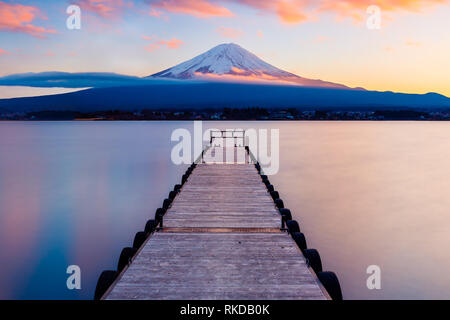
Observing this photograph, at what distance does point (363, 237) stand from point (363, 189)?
25.1ft

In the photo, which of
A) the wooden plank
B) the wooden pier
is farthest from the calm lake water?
the wooden plank

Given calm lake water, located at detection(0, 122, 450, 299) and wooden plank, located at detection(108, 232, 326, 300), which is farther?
calm lake water, located at detection(0, 122, 450, 299)

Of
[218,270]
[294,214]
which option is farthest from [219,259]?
[294,214]

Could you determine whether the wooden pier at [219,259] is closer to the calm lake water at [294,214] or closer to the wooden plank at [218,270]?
the wooden plank at [218,270]

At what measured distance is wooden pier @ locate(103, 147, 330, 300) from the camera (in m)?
4.52

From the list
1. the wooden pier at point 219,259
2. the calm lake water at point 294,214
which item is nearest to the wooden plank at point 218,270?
the wooden pier at point 219,259

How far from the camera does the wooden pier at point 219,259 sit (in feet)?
14.8

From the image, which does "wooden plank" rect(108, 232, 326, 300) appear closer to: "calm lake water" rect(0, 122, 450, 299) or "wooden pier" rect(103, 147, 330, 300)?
"wooden pier" rect(103, 147, 330, 300)

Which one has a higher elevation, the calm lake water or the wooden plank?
the wooden plank

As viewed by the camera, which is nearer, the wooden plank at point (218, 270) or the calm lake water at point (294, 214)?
the wooden plank at point (218, 270)

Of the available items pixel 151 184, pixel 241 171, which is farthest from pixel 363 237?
pixel 151 184

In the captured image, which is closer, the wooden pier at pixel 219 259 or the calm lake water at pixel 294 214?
the wooden pier at pixel 219 259

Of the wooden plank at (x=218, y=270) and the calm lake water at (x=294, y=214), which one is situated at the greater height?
the wooden plank at (x=218, y=270)

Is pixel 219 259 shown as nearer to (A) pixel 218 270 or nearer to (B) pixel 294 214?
(A) pixel 218 270
